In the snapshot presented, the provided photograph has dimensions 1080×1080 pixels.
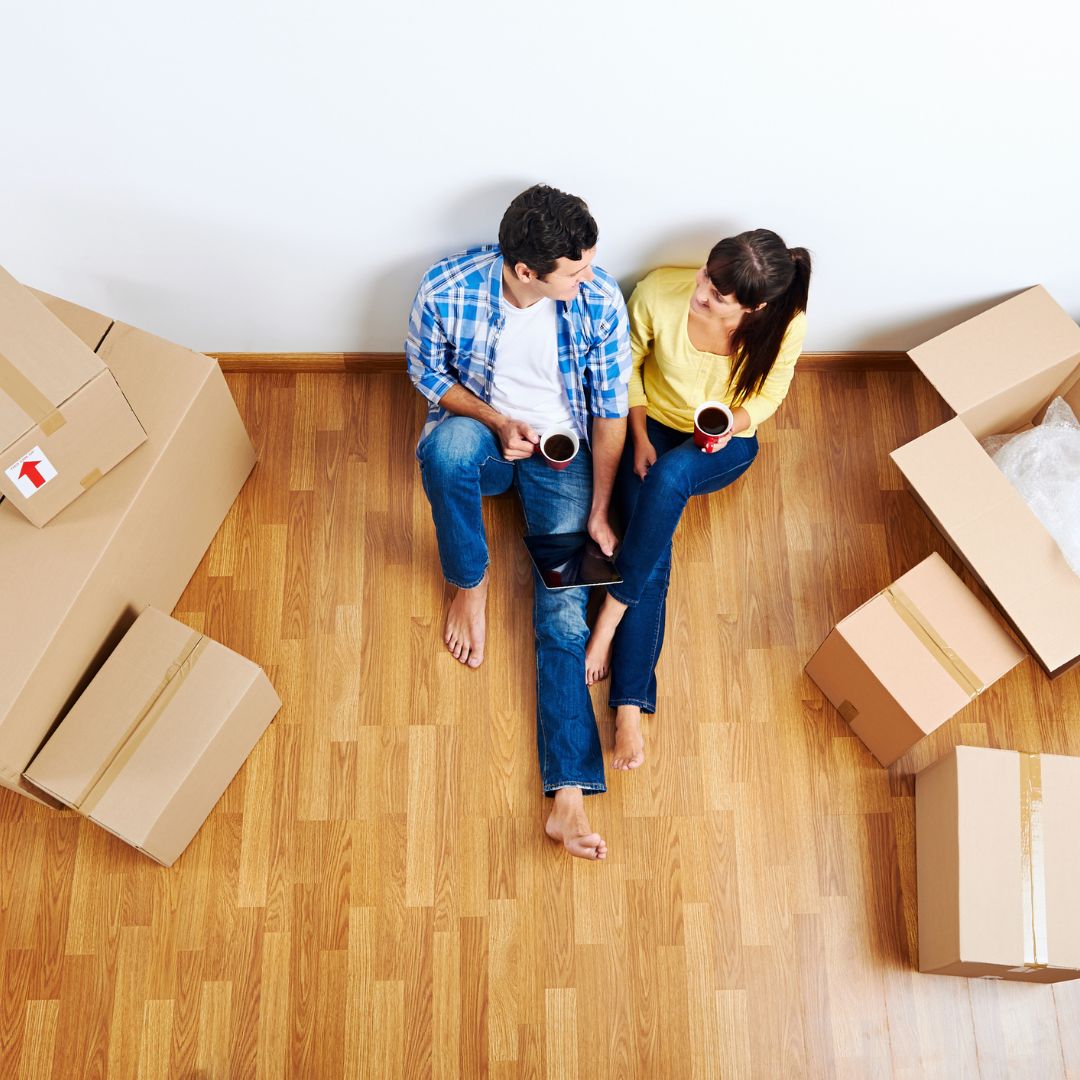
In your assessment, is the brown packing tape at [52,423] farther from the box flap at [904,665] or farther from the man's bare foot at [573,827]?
the box flap at [904,665]

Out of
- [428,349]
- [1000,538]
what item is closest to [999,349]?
[1000,538]

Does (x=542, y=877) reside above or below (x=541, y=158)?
below

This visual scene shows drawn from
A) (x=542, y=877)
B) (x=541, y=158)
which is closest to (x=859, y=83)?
(x=541, y=158)

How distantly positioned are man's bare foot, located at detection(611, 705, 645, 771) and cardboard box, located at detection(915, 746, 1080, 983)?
1.84ft

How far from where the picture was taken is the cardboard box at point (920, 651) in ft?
5.66

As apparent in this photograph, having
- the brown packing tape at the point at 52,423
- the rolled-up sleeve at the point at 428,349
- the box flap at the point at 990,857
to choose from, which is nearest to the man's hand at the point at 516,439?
the rolled-up sleeve at the point at 428,349

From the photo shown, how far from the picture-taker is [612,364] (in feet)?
5.82

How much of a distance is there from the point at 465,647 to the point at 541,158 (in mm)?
936

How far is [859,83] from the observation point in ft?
4.85

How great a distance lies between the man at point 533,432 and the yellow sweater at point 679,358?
8cm

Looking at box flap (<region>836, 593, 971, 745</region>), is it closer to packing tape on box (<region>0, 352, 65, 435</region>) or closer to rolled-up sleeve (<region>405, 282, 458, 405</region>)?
rolled-up sleeve (<region>405, 282, 458, 405</region>)

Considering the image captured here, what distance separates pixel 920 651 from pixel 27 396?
1.54m

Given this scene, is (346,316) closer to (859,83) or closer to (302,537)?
(302,537)

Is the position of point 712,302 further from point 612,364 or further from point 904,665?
point 904,665
